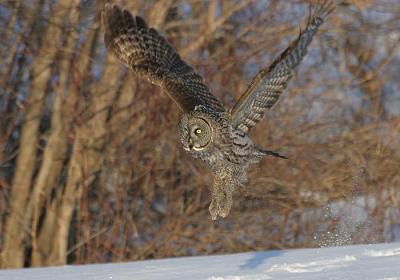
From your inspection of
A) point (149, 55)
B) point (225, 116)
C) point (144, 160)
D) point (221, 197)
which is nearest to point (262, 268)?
point (221, 197)

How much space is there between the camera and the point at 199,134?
5855mm

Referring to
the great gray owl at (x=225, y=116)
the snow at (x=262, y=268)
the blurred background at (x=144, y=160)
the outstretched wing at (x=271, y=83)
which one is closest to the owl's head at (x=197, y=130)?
the great gray owl at (x=225, y=116)

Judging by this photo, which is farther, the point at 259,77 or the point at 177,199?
the point at 177,199

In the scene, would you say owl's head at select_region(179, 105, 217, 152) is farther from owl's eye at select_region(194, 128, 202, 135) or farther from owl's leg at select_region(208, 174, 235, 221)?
owl's leg at select_region(208, 174, 235, 221)

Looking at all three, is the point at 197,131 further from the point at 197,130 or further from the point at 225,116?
the point at 225,116

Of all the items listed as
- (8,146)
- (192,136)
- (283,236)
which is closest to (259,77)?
(192,136)

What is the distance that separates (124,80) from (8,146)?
57.1 inches

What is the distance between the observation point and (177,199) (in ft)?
32.1

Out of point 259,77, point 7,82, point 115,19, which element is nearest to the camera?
point 259,77

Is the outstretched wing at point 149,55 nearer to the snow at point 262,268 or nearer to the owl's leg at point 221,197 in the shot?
the owl's leg at point 221,197

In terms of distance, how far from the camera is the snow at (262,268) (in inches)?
207

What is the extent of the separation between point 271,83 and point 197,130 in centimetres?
56

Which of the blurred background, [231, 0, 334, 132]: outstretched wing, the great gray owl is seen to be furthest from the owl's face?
the blurred background

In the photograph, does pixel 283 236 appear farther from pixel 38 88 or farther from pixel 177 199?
pixel 38 88
